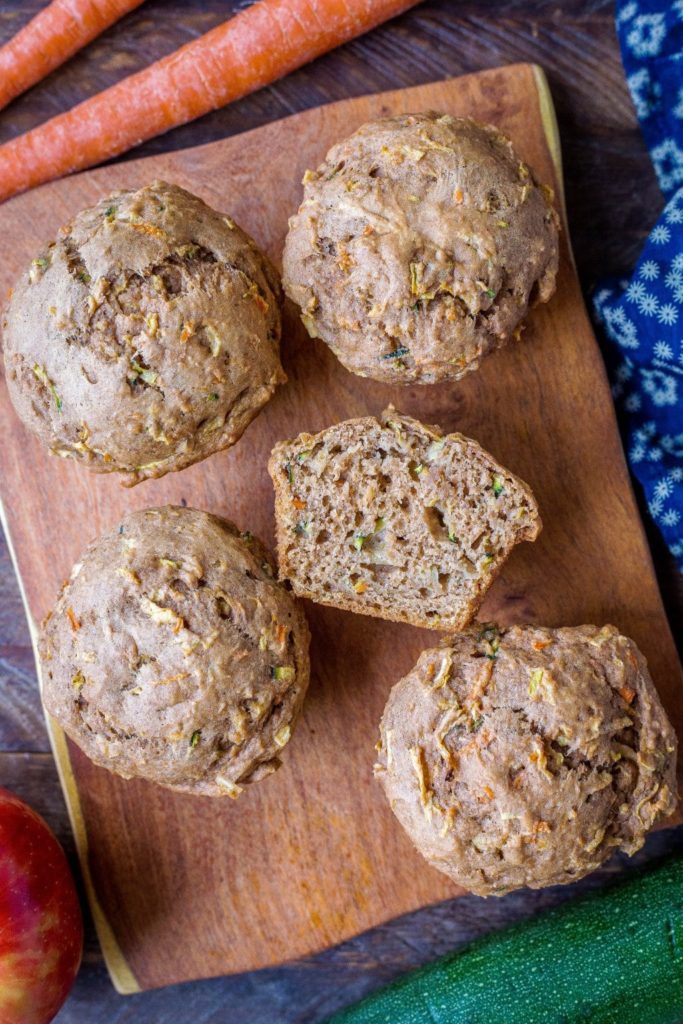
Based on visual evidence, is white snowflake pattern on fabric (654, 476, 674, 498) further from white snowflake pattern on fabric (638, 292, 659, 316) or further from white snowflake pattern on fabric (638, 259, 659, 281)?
white snowflake pattern on fabric (638, 259, 659, 281)

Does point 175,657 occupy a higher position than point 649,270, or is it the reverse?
point 175,657

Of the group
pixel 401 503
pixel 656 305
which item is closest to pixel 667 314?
pixel 656 305

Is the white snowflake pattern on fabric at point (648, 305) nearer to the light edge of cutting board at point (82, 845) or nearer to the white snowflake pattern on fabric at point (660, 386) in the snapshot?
the white snowflake pattern on fabric at point (660, 386)

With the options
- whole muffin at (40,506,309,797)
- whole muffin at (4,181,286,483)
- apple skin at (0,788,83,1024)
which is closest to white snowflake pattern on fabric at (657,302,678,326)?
whole muffin at (4,181,286,483)

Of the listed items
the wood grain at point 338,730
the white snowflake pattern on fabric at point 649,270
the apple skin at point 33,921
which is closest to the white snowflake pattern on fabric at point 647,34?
the wood grain at point 338,730

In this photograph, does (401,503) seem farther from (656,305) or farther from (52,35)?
(52,35)

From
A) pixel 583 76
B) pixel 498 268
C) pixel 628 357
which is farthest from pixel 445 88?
pixel 628 357

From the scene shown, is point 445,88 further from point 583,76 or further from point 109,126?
point 109,126
